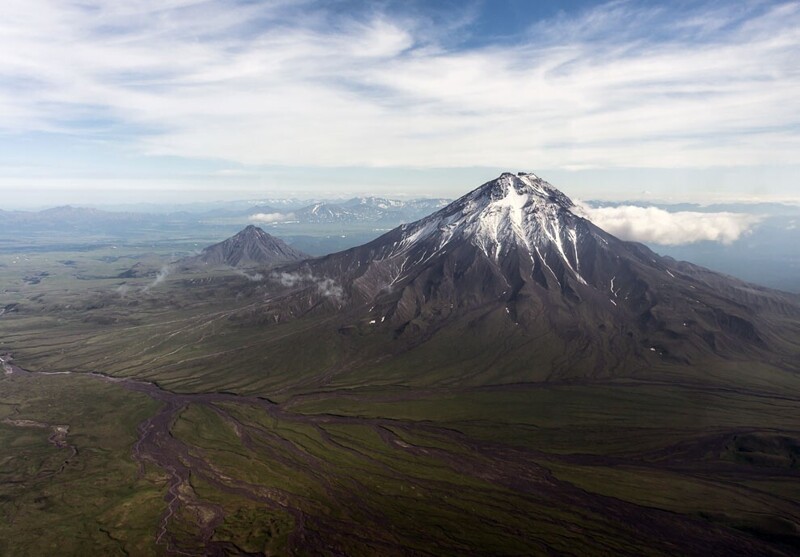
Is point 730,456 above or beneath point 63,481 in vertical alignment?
above

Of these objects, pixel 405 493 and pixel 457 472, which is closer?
pixel 405 493

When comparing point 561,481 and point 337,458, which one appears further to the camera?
point 337,458

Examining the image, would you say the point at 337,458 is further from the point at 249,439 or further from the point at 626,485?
the point at 626,485

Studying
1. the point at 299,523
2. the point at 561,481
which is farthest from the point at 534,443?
the point at 299,523

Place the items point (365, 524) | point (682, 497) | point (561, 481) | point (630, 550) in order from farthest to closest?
point (561, 481), point (682, 497), point (365, 524), point (630, 550)

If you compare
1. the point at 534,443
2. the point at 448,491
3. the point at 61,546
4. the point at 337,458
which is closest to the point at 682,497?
the point at 534,443

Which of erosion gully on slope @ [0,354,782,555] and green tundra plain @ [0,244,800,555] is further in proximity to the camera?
green tundra plain @ [0,244,800,555]

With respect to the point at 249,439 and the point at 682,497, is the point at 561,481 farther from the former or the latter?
the point at 249,439

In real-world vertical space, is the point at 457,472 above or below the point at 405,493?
above

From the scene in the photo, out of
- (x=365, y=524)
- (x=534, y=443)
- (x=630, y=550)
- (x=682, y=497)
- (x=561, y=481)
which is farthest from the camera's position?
(x=534, y=443)

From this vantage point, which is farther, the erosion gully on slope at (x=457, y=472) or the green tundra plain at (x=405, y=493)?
the green tundra plain at (x=405, y=493)
